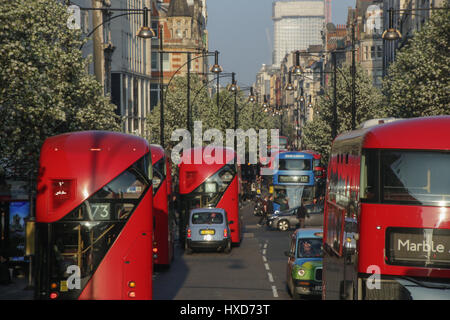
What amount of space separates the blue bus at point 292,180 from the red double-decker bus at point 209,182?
580 inches

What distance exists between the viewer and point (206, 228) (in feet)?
106

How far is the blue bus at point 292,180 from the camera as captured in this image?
5022cm

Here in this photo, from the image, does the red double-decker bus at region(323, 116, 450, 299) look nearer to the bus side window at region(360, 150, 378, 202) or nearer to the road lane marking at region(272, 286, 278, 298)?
the bus side window at region(360, 150, 378, 202)

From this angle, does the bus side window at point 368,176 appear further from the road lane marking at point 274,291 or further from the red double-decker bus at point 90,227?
the road lane marking at point 274,291

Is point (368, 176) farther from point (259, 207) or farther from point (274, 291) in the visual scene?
point (259, 207)

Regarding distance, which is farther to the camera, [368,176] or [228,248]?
[228,248]

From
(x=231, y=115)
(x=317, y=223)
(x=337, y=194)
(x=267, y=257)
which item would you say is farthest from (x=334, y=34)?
(x=337, y=194)

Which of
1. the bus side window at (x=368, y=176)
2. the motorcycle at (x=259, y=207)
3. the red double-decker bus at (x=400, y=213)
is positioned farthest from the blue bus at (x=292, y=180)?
the bus side window at (x=368, y=176)

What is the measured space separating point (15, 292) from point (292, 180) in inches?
1157

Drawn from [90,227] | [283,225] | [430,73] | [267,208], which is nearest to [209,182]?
[430,73]

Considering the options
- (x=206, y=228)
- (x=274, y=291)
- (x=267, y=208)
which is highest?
(x=206, y=228)

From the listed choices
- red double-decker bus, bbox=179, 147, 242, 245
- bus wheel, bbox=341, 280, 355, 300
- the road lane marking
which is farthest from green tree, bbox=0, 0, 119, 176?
bus wheel, bbox=341, 280, 355, 300
